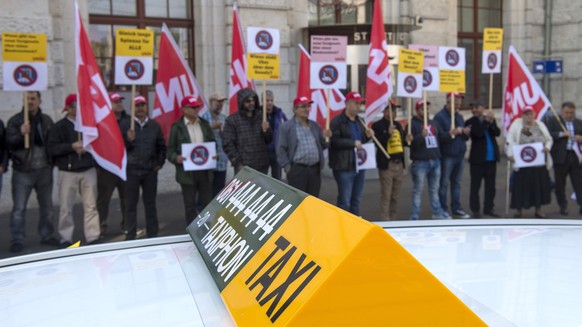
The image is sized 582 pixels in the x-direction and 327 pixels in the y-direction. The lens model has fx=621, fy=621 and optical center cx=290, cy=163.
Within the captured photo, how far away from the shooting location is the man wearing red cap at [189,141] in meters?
7.43

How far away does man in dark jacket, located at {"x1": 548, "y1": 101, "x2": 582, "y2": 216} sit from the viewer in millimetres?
9109

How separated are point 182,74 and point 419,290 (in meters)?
7.30

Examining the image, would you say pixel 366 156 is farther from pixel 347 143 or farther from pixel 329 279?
pixel 329 279

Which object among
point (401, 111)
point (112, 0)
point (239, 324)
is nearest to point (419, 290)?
point (239, 324)

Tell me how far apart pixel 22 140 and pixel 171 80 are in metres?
2.06

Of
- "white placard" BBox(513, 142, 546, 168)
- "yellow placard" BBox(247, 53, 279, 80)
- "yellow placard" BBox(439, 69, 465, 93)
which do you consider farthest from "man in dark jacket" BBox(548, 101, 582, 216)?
"yellow placard" BBox(247, 53, 279, 80)

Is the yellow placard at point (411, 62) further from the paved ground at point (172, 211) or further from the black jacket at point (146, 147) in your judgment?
the black jacket at point (146, 147)

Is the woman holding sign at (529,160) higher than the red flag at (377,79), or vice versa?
the red flag at (377,79)

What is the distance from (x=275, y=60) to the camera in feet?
26.5

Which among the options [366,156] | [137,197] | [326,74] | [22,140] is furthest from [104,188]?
[366,156]

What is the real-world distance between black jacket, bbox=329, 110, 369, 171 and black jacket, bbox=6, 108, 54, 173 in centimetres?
336

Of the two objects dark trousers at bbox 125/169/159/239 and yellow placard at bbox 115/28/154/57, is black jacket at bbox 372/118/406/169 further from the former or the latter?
yellow placard at bbox 115/28/154/57

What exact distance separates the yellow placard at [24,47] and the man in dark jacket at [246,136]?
2290mm

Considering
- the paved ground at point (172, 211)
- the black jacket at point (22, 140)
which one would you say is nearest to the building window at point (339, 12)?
the paved ground at point (172, 211)
